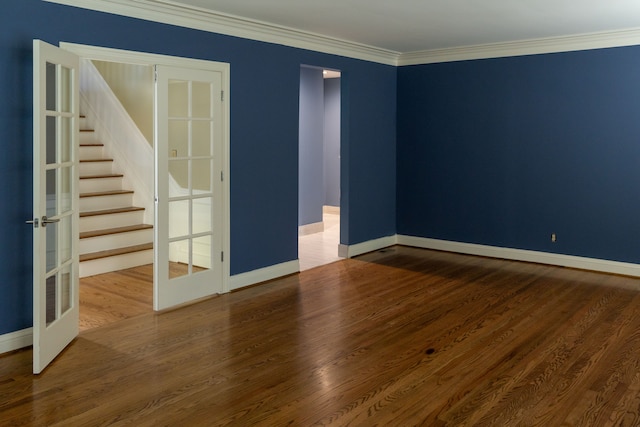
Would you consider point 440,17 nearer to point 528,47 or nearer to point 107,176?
point 528,47

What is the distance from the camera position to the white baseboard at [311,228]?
8.35 m

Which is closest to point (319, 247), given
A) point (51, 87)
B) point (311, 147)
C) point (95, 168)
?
point (311, 147)

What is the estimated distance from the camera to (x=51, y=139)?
3.56 metres

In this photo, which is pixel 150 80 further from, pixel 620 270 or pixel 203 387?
pixel 620 270

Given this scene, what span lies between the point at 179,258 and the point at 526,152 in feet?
12.8

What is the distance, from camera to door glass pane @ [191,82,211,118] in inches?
190

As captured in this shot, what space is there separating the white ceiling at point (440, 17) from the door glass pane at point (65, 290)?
208 cm

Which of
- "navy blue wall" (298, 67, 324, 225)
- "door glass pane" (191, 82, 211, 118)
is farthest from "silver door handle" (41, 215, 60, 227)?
"navy blue wall" (298, 67, 324, 225)

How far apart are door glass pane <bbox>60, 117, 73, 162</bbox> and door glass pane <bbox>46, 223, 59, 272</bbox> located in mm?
427

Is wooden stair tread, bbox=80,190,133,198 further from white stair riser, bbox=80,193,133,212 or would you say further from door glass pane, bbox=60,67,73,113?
door glass pane, bbox=60,67,73,113

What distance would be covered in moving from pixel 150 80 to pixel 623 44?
16.0 feet

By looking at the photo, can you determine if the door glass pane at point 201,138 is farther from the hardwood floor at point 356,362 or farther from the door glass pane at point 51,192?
the door glass pane at point 51,192

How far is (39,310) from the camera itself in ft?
11.1

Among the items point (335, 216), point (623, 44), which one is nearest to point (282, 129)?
point (623, 44)
